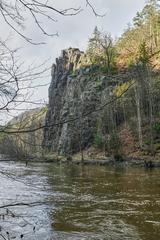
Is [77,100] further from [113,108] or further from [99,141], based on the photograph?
[99,141]

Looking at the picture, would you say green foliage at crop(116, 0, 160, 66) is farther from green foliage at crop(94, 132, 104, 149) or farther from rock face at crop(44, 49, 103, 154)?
green foliage at crop(94, 132, 104, 149)

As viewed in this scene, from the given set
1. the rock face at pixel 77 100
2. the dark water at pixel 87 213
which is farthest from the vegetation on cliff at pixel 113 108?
the dark water at pixel 87 213

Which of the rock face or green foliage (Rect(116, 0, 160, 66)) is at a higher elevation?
green foliage (Rect(116, 0, 160, 66))

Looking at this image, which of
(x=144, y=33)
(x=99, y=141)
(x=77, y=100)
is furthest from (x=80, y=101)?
(x=144, y=33)

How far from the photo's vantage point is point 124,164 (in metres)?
40.8

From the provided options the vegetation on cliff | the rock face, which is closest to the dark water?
the vegetation on cliff

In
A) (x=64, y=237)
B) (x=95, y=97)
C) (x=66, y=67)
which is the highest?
(x=66, y=67)

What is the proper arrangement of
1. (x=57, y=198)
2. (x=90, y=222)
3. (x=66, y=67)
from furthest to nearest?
(x=66, y=67), (x=57, y=198), (x=90, y=222)

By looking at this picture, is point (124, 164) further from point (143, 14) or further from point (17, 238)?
point (143, 14)

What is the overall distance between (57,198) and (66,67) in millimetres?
73914

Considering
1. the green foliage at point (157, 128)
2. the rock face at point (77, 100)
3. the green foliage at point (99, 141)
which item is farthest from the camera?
the rock face at point (77, 100)

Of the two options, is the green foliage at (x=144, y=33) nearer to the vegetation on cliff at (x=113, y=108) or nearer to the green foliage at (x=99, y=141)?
the vegetation on cliff at (x=113, y=108)

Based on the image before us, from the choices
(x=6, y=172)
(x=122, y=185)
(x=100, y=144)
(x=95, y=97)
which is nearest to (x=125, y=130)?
(x=100, y=144)

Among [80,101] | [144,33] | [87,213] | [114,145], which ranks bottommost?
[87,213]
